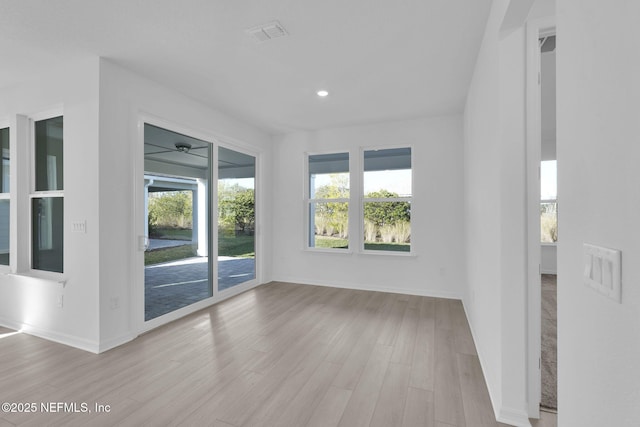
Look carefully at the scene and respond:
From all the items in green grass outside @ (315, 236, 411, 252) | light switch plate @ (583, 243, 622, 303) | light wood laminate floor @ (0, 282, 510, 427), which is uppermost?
light switch plate @ (583, 243, 622, 303)

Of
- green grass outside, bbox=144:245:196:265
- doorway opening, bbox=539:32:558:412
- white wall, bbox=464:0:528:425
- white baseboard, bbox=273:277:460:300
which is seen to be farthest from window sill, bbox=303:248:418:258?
white wall, bbox=464:0:528:425

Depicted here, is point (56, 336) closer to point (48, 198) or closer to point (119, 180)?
point (48, 198)

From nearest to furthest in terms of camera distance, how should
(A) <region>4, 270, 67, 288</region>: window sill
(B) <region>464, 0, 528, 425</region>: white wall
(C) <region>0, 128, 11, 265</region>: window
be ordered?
1. (B) <region>464, 0, 528, 425</region>: white wall
2. (A) <region>4, 270, 67, 288</region>: window sill
3. (C) <region>0, 128, 11, 265</region>: window

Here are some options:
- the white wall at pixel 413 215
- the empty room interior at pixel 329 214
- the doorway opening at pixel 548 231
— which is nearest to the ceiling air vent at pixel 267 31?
the empty room interior at pixel 329 214

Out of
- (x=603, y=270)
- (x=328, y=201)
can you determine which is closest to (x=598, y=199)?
(x=603, y=270)

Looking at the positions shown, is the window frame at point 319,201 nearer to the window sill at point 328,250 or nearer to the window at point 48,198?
the window sill at point 328,250

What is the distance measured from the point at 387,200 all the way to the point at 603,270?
161 inches

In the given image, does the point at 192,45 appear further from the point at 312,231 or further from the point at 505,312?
the point at 312,231

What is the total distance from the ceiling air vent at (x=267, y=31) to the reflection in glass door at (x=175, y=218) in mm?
1683

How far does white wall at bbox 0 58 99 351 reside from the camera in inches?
109

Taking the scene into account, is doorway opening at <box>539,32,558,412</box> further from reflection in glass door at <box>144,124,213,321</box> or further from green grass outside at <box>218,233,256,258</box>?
green grass outside at <box>218,233,256,258</box>

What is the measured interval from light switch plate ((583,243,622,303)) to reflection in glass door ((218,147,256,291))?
4.04m

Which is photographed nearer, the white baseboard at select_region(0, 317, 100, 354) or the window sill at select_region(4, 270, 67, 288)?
the white baseboard at select_region(0, 317, 100, 354)

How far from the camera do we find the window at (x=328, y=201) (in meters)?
5.09
